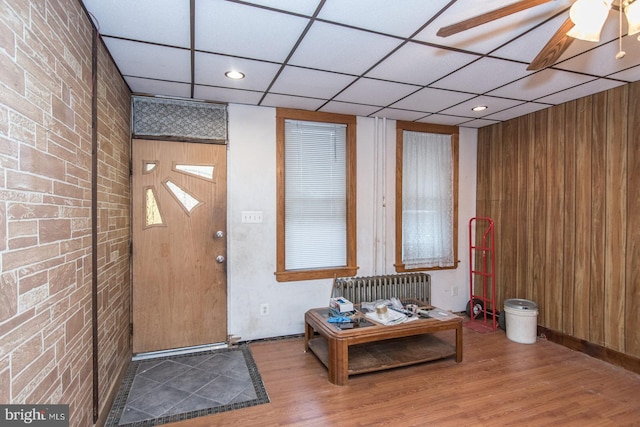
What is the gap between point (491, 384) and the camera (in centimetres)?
271

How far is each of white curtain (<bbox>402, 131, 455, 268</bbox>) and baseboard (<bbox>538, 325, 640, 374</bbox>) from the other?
4.25ft

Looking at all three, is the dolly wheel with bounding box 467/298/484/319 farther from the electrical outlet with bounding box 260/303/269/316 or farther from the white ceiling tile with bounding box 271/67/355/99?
the white ceiling tile with bounding box 271/67/355/99

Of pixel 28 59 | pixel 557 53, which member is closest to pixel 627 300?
pixel 557 53

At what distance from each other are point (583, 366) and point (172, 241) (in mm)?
4040

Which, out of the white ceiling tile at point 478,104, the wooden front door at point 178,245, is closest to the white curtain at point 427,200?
the white ceiling tile at point 478,104

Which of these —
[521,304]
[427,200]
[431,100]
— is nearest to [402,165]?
[427,200]

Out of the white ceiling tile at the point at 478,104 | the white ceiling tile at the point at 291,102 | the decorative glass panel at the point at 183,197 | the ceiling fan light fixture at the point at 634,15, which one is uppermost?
the white ceiling tile at the point at 291,102

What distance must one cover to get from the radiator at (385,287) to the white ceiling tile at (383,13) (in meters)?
2.61

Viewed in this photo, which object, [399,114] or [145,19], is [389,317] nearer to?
[399,114]

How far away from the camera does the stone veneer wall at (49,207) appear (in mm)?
1175

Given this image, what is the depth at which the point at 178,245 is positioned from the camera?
130 inches

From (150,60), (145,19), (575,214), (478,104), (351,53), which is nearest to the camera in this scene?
(145,19)

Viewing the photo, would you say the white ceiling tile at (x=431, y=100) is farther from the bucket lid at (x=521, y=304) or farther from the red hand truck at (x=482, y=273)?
the bucket lid at (x=521, y=304)

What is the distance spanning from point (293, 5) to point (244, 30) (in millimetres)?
398
